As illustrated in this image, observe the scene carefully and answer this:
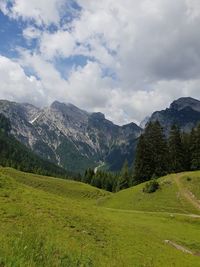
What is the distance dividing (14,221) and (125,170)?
4370 inches

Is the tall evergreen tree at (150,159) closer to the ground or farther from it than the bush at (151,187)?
farther from it

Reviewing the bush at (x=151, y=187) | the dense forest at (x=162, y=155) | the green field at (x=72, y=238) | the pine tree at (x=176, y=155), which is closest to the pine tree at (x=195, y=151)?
the dense forest at (x=162, y=155)

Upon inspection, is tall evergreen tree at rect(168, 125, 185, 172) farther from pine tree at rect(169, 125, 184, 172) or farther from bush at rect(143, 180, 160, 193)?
bush at rect(143, 180, 160, 193)

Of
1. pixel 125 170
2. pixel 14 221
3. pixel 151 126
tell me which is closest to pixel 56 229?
pixel 14 221

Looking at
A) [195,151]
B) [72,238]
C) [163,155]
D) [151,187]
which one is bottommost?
[72,238]

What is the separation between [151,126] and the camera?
112938 millimetres

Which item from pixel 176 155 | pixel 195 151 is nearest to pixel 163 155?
pixel 176 155

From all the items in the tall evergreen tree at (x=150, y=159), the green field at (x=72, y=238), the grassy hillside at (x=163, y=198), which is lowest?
the green field at (x=72, y=238)

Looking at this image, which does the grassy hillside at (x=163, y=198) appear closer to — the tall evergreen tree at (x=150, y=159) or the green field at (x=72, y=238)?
the tall evergreen tree at (x=150, y=159)

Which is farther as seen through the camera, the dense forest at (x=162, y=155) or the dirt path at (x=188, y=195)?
the dense forest at (x=162, y=155)

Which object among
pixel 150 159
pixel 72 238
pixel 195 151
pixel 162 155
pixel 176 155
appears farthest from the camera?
pixel 176 155

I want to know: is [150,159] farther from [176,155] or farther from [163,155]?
[176,155]

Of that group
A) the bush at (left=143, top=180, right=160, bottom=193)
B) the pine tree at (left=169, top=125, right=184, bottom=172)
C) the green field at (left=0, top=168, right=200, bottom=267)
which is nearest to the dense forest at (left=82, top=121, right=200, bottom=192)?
the pine tree at (left=169, top=125, right=184, bottom=172)

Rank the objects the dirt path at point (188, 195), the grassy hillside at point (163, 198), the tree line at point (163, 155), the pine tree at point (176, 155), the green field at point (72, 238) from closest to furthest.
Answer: the green field at point (72, 238)
the dirt path at point (188, 195)
the grassy hillside at point (163, 198)
the tree line at point (163, 155)
the pine tree at point (176, 155)
